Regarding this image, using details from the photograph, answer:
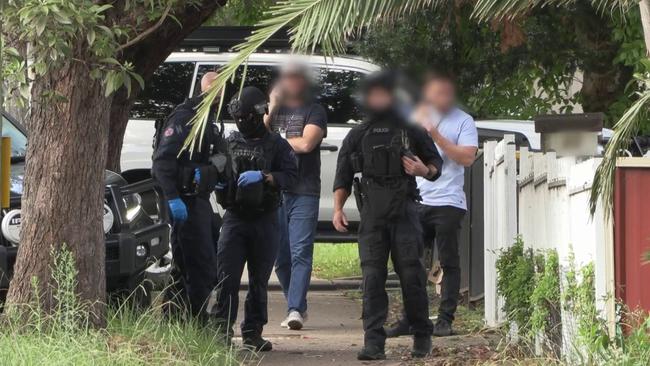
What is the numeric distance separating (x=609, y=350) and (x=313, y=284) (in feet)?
25.7

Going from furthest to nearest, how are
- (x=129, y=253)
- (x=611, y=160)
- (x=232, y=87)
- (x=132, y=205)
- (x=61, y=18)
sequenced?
(x=232, y=87), (x=132, y=205), (x=129, y=253), (x=61, y=18), (x=611, y=160)

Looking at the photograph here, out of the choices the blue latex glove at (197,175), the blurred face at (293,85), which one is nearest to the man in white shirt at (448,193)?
the blurred face at (293,85)

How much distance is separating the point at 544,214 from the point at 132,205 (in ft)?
9.58

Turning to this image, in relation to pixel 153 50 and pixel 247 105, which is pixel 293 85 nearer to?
pixel 153 50

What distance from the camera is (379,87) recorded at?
848cm

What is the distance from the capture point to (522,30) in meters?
13.2

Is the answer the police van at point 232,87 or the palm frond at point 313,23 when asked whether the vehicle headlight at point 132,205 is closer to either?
the palm frond at point 313,23

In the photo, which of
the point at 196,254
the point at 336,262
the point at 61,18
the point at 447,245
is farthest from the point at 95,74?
the point at 336,262

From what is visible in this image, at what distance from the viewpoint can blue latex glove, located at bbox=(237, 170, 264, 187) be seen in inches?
319

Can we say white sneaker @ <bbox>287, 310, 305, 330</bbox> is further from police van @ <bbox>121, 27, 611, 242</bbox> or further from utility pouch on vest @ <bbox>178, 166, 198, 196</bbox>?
police van @ <bbox>121, 27, 611, 242</bbox>

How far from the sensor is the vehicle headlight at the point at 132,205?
8930 millimetres

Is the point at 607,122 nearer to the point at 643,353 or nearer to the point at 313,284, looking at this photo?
the point at 313,284

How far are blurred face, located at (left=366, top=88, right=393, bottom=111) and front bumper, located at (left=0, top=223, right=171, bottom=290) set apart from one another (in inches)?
70.8

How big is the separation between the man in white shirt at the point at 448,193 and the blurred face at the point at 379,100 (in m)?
1.04
